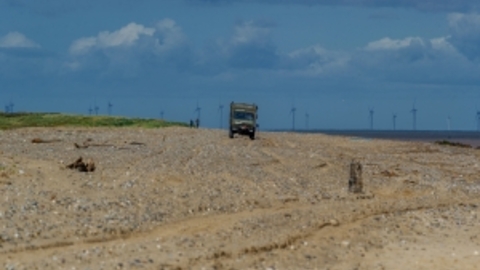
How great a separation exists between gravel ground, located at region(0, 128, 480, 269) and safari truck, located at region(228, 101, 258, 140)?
93.1 feet

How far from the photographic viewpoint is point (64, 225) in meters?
18.2

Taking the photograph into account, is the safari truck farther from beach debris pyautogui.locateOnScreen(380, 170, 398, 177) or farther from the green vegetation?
beach debris pyautogui.locateOnScreen(380, 170, 398, 177)

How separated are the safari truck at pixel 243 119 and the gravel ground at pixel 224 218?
2839cm

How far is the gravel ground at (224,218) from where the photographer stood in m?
16.0

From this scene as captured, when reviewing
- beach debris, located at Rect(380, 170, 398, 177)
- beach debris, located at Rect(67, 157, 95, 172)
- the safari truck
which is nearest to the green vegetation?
the safari truck

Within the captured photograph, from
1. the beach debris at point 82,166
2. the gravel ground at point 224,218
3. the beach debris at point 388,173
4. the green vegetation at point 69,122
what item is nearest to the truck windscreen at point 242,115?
the green vegetation at point 69,122

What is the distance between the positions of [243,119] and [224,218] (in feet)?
142

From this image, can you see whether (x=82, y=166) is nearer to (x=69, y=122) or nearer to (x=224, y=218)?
(x=224, y=218)

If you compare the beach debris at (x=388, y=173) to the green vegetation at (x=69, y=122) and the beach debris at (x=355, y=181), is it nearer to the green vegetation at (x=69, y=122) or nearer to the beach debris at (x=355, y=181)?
the beach debris at (x=355, y=181)

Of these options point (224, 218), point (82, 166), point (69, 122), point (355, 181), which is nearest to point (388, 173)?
point (355, 181)

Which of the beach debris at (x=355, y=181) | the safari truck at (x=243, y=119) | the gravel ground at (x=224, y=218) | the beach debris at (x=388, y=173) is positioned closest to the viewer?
the gravel ground at (x=224, y=218)

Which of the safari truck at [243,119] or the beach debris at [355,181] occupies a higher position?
the safari truck at [243,119]

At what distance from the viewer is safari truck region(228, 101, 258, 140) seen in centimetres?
6362

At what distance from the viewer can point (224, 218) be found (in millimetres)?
Result: 20703
